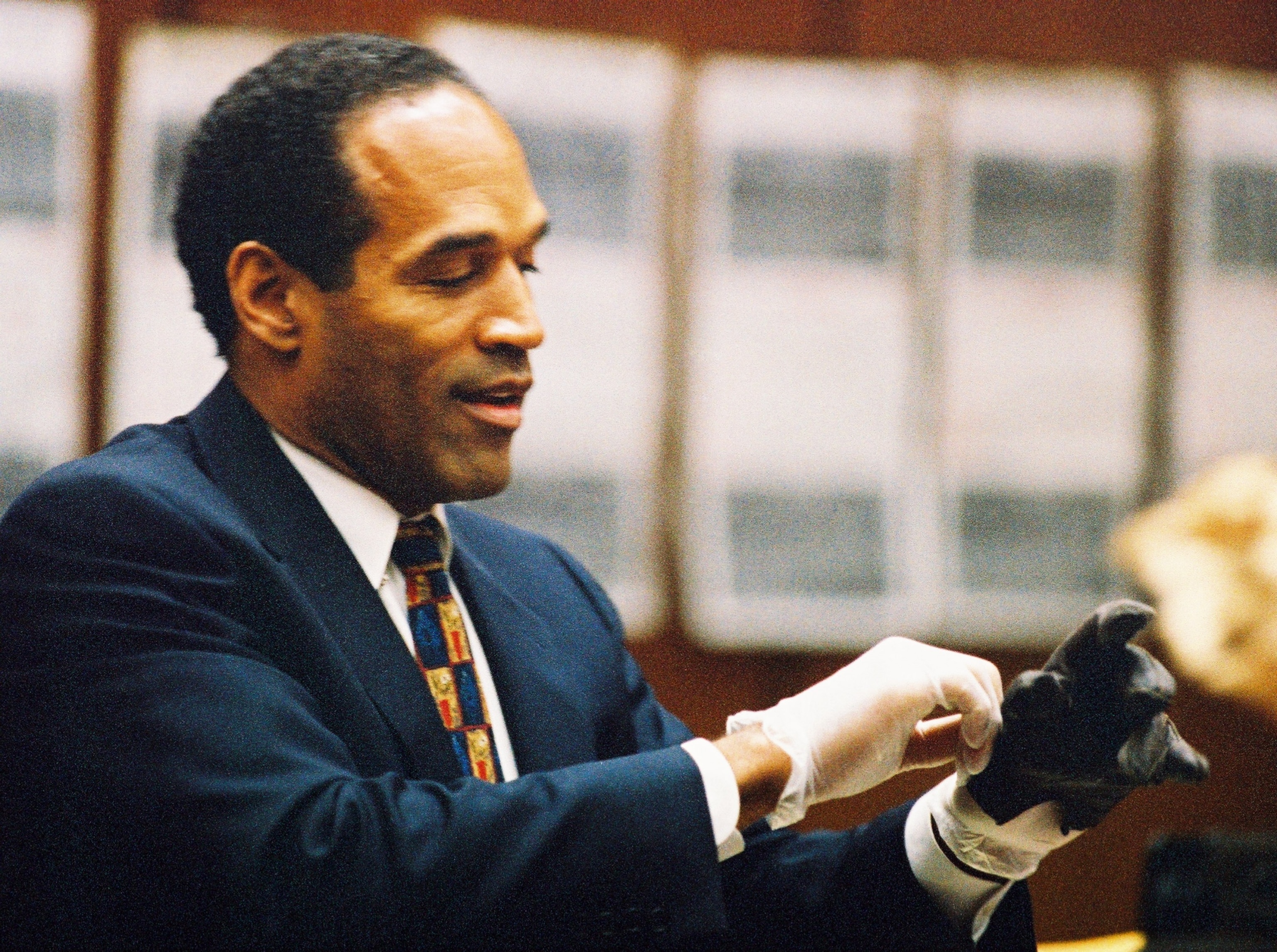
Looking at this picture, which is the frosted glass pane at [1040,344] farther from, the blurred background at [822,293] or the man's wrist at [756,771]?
the man's wrist at [756,771]

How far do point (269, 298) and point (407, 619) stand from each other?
14.5 inches

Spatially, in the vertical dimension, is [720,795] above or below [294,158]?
below

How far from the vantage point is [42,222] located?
269 cm

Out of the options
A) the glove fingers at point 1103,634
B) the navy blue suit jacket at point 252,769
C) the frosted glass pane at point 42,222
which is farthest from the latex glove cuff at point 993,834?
the frosted glass pane at point 42,222

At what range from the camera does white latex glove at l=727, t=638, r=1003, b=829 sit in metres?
1.28

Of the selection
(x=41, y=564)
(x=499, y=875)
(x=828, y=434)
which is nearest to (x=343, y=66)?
(x=41, y=564)

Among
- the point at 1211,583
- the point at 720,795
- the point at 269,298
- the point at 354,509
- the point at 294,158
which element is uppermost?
the point at 294,158

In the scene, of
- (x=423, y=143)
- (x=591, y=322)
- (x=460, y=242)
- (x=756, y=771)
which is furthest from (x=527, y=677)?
(x=591, y=322)

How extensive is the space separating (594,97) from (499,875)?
6.95 ft

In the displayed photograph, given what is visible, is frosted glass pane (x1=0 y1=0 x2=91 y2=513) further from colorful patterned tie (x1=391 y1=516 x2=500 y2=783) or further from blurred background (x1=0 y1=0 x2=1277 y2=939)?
colorful patterned tie (x1=391 y1=516 x2=500 y2=783)

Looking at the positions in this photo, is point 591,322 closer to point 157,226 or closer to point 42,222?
point 157,226

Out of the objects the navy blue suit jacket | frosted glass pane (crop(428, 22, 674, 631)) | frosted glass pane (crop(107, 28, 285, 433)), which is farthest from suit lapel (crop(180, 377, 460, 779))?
frosted glass pane (crop(428, 22, 674, 631))

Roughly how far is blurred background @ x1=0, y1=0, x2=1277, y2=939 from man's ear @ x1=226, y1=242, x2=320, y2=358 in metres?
1.33

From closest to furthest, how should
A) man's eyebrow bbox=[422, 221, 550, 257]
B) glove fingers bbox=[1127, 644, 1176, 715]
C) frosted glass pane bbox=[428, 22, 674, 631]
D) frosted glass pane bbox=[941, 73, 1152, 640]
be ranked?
glove fingers bbox=[1127, 644, 1176, 715], man's eyebrow bbox=[422, 221, 550, 257], frosted glass pane bbox=[428, 22, 674, 631], frosted glass pane bbox=[941, 73, 1152, 640]
